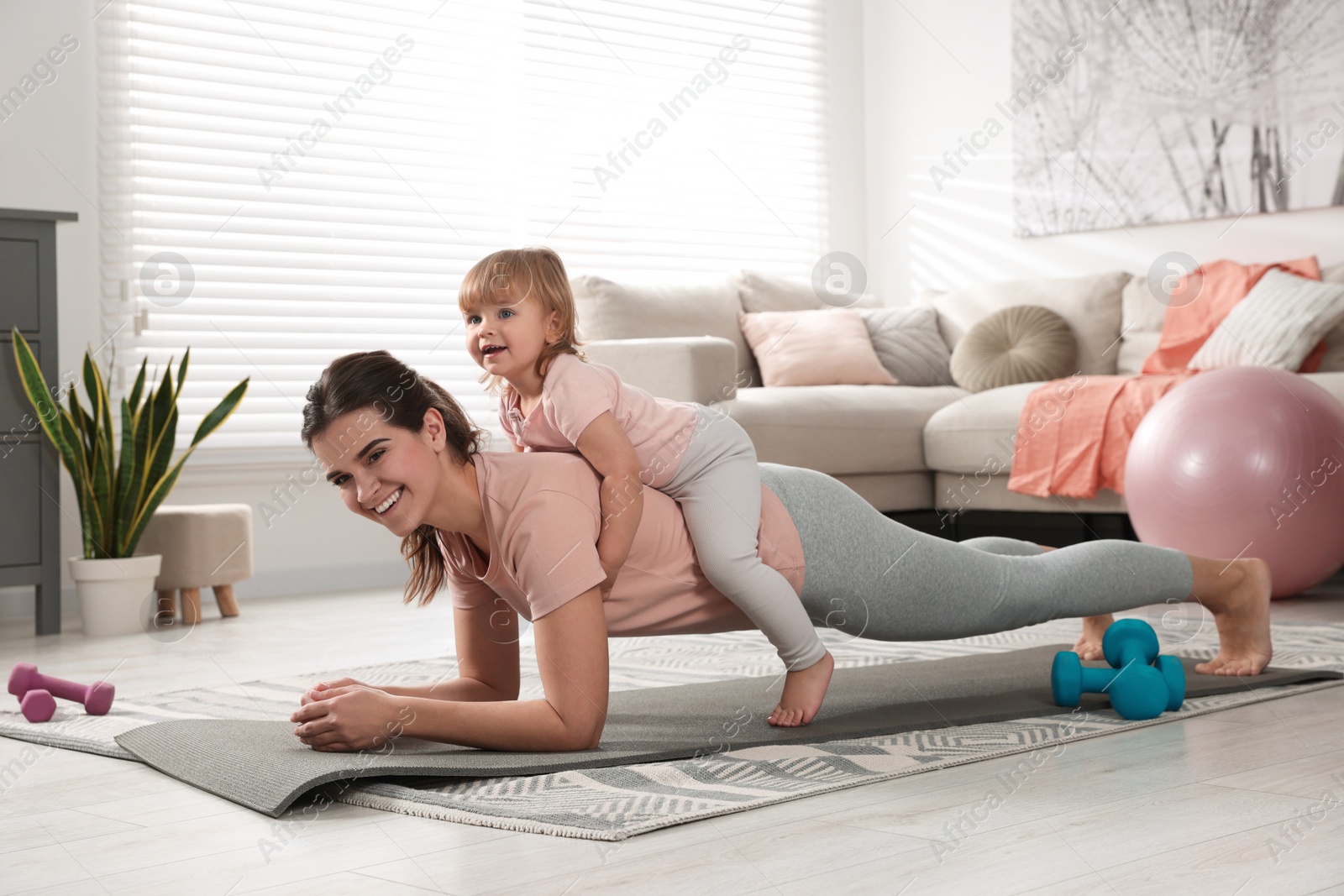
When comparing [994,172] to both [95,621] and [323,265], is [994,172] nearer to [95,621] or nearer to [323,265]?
[323,265]

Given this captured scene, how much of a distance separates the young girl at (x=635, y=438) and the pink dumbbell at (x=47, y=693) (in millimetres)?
825

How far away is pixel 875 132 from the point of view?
5770 millimetres

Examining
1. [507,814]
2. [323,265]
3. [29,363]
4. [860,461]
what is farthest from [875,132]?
[507,814]

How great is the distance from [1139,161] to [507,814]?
402 cm

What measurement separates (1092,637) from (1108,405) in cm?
143

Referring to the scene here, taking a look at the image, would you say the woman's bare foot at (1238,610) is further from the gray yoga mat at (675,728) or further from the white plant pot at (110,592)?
the white plant pot at (110,592)

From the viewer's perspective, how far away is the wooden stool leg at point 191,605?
3.45 m

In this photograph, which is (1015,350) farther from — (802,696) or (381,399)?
(381,399)

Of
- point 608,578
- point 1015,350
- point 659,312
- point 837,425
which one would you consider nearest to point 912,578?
point 608,578

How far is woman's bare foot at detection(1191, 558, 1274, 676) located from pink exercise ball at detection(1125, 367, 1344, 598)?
2.73 ft

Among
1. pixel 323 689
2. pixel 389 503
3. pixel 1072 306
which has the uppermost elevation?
pixel 1072 306

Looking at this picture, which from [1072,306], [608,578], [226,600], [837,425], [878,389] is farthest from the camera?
[1072,306]

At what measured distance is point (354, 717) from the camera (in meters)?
1.52

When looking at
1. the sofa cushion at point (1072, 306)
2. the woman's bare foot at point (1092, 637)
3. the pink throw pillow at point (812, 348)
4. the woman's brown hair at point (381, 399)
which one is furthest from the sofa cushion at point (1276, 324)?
the woman's brown hair at point (381, 399)
